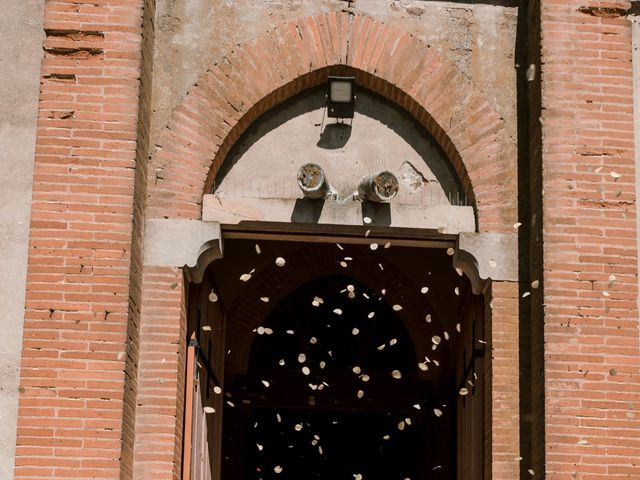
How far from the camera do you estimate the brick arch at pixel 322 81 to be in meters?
10.1

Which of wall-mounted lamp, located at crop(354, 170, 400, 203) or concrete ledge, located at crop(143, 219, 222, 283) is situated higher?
wall-mounted lamp, located at crop(354, 170, 400, 203)

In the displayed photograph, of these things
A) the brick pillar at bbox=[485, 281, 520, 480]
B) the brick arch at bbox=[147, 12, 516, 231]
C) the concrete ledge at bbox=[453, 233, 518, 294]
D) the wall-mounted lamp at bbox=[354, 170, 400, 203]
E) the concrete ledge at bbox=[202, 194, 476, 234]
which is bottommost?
the brick pillar at bbox=[485, 281, 520, 480]

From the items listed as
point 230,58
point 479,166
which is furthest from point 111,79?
point 479,166

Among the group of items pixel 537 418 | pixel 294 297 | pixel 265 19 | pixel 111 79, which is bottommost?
pixel 537 418

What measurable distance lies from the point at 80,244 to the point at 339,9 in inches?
107

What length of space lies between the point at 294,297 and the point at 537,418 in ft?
16.6

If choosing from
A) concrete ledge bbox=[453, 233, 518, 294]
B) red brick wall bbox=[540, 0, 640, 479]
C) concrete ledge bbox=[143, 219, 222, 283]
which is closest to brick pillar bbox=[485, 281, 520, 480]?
concrete ledge bbox=[453, 233, 518, 294]

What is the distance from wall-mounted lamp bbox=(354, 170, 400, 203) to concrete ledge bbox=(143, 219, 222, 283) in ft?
3.76

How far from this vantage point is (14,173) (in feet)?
32.0

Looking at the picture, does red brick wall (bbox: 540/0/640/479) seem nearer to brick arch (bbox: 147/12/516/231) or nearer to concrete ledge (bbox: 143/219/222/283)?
brick arch (bbox: 147/12/516/231)

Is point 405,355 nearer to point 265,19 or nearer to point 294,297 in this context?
point 294,297

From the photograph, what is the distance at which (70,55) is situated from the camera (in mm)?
9836

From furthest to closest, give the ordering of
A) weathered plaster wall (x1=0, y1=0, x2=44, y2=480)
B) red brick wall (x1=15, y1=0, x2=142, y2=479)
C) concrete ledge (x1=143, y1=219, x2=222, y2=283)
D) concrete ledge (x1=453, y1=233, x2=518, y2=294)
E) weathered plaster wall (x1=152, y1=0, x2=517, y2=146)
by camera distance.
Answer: weathered plaster wall (x1=152, y1=0, x2=517, y2=146) → concrete ledge (x1=453, y1=233, x2=518, y2=294) → concrete ledge (x1=143, y1=219, x2=222, y2=283) → weathered plaster wall (x1=0, y1=0, x2=44, y2=480) → red brick wall (x1=15, y1=0, x2=142, y2=479)

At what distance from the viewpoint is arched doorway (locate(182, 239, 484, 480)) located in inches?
535
